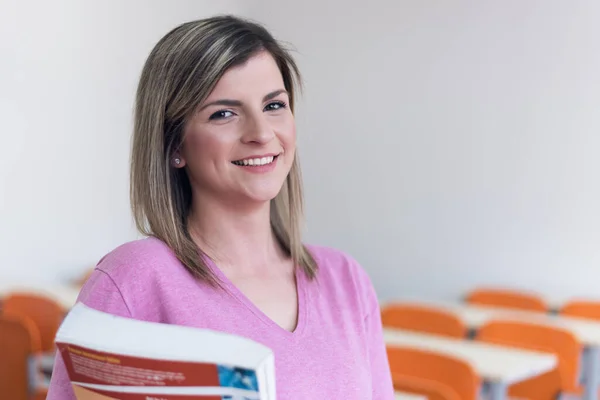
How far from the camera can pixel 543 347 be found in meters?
3.69

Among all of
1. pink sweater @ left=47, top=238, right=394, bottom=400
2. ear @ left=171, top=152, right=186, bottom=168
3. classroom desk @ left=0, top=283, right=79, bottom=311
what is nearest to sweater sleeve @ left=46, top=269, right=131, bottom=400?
pink sweater @ left=47, top=238, right=394, bottom=400

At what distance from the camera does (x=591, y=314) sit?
4566 millimetres

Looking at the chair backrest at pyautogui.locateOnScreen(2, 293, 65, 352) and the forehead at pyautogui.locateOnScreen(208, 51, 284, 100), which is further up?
the forehead at pyautogui.locateOnScreen(208, 51, 284, 100)

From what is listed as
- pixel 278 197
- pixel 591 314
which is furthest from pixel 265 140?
pixel 591 314

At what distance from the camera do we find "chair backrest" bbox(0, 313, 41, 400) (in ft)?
10.9

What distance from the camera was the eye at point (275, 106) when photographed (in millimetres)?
1251

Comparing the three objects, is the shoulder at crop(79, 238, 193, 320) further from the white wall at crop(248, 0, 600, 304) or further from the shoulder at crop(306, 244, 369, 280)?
Result: the white wall at crop(248, 0, 600, 304)

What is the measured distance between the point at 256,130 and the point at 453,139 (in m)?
4.51

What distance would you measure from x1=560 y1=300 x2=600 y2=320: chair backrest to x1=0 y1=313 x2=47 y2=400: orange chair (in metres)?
2.89

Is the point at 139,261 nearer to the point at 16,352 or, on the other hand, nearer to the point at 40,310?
the point at 16,352

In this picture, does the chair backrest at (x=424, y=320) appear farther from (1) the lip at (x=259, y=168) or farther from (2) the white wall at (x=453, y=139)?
(1) the lip at (x=259, y=168)

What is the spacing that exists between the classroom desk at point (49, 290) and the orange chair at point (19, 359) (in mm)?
924

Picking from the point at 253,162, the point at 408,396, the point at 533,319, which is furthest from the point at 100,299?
the point at 533,319

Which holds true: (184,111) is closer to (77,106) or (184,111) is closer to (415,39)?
(77,106)
